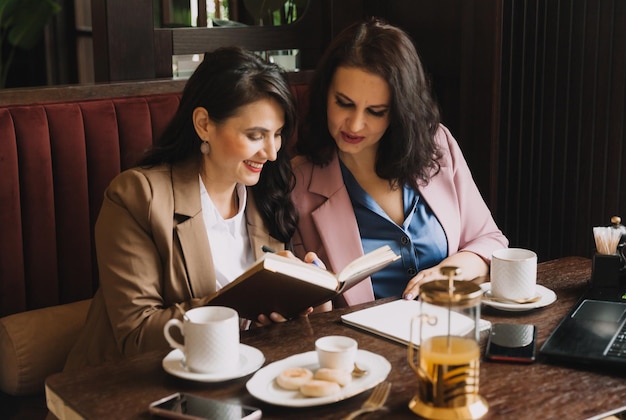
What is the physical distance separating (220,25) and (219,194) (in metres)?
1.06

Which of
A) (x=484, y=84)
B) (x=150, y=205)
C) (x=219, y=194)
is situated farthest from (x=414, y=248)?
(x=484, y=84)

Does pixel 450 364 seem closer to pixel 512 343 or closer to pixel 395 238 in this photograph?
pixel 512 343

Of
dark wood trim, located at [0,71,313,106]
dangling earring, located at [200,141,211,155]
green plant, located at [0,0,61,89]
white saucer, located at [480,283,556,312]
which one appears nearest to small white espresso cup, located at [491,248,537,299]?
white saucer, located at [480,283,556,312]

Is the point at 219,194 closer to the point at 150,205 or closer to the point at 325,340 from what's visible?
the point at 150,205

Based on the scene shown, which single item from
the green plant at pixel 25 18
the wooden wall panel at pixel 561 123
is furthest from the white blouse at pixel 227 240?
the green plant at pixel 25 18

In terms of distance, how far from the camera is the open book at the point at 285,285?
5.53 ft

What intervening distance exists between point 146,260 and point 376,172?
0.69m

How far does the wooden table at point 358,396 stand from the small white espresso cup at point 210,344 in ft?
0.10

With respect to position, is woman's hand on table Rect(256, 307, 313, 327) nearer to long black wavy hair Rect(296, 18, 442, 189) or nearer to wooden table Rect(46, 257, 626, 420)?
wooden table Rect(46, 257, 626, 420)

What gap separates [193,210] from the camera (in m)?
2.04

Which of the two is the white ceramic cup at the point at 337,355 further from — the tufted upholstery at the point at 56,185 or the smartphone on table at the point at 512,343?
the tufted upholstery at the point at 56,185

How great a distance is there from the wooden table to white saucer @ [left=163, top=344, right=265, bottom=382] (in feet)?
0.05

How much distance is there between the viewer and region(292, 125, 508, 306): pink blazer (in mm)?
2279

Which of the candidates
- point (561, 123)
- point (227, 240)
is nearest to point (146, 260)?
point (227, 240)
